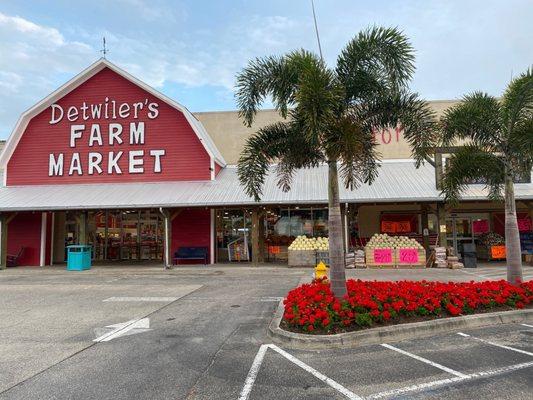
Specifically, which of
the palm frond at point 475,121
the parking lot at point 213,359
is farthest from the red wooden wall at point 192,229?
the palm frond at point 475,121

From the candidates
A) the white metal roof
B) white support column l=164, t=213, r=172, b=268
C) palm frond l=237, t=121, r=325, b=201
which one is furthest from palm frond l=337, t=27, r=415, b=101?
white support column l=164, t=213, r=172, b=268

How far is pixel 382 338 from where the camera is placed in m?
7.19

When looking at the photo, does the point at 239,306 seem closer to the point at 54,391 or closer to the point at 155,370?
the point at 155,370

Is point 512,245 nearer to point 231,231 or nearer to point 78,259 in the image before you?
point 231,231

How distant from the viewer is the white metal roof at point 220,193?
17.2 m

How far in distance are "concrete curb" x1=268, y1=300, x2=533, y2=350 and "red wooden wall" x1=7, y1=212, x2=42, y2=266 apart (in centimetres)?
1720

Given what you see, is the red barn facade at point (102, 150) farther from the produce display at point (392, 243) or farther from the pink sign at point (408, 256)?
the pink sign at point (408, 256)

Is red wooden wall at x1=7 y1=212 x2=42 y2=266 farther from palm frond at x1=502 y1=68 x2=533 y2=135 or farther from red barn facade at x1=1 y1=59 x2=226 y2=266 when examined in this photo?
palm frond at x1=502 y1=68 x2=533 y2=135

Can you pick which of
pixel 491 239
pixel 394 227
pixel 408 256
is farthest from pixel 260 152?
pixel 491 239

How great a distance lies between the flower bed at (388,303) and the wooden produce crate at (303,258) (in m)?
7.86

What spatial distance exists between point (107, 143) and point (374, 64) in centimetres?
1629

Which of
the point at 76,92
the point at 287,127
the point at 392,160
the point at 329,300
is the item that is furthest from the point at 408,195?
the point at 76,92

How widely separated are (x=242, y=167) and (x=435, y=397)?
6407mm

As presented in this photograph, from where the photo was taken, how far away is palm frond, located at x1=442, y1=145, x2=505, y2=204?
34.7ft
